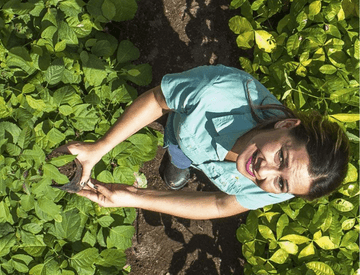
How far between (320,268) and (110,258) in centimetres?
93

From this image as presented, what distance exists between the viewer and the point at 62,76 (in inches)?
72.3

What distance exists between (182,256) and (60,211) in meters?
0.79

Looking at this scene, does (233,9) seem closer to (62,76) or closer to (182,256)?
(62,76)

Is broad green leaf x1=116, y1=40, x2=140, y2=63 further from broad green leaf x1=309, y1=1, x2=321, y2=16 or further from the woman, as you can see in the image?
broad green leaf x1=309, y1=1, x2=321, y2=16

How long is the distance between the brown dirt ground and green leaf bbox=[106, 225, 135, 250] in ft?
0.99

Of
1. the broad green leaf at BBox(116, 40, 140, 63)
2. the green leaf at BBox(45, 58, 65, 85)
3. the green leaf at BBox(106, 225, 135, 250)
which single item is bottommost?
the green leaf at BBox(106, 225, 135, 250)

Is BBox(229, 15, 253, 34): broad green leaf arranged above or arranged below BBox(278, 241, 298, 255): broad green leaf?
above

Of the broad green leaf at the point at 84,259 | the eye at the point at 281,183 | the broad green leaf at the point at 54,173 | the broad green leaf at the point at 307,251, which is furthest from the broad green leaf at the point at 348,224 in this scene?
the broad green leaf at the point at 54,173

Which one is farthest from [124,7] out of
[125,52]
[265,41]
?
[265,41]

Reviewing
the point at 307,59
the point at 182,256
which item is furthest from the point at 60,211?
the point at 307,59

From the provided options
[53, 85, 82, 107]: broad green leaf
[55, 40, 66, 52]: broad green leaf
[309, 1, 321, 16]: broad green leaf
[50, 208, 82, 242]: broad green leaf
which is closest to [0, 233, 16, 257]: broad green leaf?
[50, 208, 82, 242]: broad green leaf

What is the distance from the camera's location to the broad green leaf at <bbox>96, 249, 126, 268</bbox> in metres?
1.91

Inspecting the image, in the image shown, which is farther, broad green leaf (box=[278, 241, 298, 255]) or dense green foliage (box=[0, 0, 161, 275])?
broad green leaf (box=[278, 241, 298, 255])

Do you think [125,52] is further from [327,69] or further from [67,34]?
[327,69]
